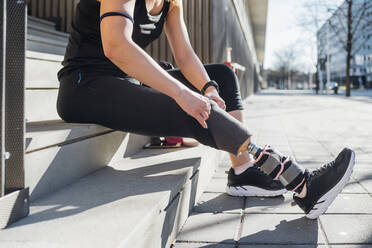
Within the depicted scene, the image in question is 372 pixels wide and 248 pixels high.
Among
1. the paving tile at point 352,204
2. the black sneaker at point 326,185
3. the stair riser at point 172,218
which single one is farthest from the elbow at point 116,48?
the paving tile at point 352,204

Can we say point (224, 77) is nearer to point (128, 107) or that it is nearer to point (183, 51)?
point (183, 51)

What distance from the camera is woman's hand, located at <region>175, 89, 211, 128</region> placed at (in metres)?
1.45

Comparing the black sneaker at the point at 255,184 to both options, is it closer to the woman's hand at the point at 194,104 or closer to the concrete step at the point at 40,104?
the woman's hand at the point at 194,104

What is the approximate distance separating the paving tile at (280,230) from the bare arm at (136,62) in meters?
0.62

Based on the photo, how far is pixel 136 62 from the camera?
146cm

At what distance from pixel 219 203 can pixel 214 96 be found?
72cm

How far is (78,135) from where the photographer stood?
1747 millimetres

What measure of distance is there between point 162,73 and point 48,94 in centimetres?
129

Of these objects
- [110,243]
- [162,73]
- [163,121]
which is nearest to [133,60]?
[162,73]

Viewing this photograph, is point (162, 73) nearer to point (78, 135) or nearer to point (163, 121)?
point (163, 121)

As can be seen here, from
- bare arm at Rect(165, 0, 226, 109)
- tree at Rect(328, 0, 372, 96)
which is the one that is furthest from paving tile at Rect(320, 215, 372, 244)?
tree at Rect(328, 0, 372, 96)

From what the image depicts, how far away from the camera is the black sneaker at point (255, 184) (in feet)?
7.18

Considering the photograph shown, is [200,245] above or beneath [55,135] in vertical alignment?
beneath

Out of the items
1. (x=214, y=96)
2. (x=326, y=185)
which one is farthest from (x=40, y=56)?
(x=326, y=185)
